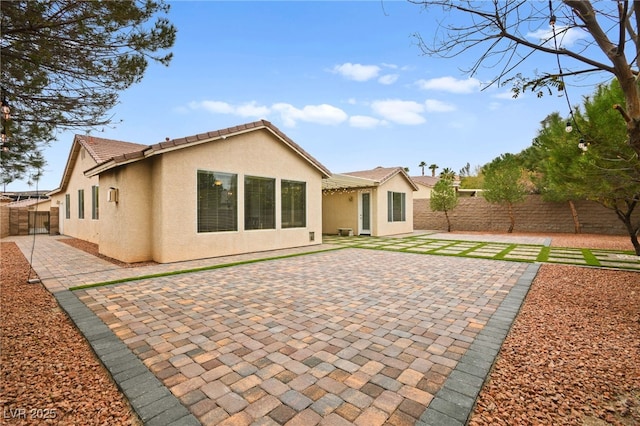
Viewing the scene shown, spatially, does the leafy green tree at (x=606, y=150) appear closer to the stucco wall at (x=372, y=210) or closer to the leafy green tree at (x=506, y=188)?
the leafy green tree at (x=506, y=188)

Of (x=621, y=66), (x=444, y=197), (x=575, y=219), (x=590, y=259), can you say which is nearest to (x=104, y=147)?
(x=621, y=66)

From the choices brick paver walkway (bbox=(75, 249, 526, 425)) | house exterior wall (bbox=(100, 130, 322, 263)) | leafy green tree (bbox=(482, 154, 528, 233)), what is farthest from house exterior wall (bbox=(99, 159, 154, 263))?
leafy green tree (bbox=(482, 154, 528, 233))

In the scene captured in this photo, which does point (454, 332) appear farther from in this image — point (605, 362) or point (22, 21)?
point (22, 21)

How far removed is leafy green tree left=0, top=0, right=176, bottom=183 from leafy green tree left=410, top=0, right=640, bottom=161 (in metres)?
4.12

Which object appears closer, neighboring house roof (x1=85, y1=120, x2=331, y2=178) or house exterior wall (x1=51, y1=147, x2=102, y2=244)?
neighboring house roof (x1=85, y1=120, x2=331, y2=178)

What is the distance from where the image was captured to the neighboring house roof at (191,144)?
8.52 m

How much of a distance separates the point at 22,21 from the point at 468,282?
328 inches

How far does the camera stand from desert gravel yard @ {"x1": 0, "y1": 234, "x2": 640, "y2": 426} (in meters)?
2.36

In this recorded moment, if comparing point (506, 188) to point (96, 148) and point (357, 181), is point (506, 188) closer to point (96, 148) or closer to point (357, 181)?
point (357, 181)

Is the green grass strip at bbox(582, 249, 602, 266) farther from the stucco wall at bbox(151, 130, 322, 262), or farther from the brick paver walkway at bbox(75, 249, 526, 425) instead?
the stucco wall at bbox(151, 130, 322, 262)

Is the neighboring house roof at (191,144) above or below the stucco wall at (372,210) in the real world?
above

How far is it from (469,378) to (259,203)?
924 cm

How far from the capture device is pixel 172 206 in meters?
8.86

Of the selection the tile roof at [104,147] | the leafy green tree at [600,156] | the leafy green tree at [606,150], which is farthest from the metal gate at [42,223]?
the leafy green tree at [606,150]
